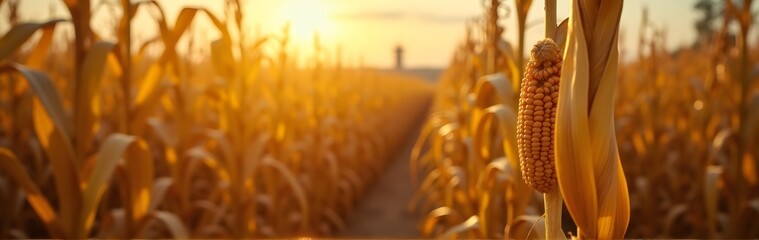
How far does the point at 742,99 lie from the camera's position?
3.20m

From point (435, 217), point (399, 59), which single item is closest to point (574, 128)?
point (435, 217)

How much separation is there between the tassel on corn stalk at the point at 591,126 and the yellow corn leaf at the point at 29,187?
1.51 meters

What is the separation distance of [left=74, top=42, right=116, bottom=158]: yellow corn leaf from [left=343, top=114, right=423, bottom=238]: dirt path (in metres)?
4.58

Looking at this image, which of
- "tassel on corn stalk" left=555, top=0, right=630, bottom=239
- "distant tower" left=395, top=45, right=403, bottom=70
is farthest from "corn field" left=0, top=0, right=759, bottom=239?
"distant tower" left=395, top=45, right=403, bottom=70

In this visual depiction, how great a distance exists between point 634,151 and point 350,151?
138 inches

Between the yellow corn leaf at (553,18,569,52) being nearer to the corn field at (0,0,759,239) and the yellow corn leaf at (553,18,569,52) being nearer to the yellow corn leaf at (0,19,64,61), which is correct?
the corn field at (0,0,759,239)

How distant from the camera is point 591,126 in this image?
632 millimetres

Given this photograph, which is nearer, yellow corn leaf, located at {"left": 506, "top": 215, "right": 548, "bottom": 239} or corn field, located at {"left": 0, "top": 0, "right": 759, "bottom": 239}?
corn field, located at {"left": 0, "top": 0, "right": 759, "bottom": 239}

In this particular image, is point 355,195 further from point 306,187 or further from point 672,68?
point 672,68

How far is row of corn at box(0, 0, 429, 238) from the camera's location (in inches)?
62.7

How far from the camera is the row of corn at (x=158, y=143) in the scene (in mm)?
1593

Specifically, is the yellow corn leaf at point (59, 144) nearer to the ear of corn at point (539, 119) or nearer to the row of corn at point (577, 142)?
the row of corn at point (577, 142)

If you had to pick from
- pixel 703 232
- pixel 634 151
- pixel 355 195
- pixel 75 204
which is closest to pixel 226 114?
pixel 75 204

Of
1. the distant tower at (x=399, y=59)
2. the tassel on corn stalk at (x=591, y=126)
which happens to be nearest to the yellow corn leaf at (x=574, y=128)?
the tassel on corn stalk at (x=591, y=126)
